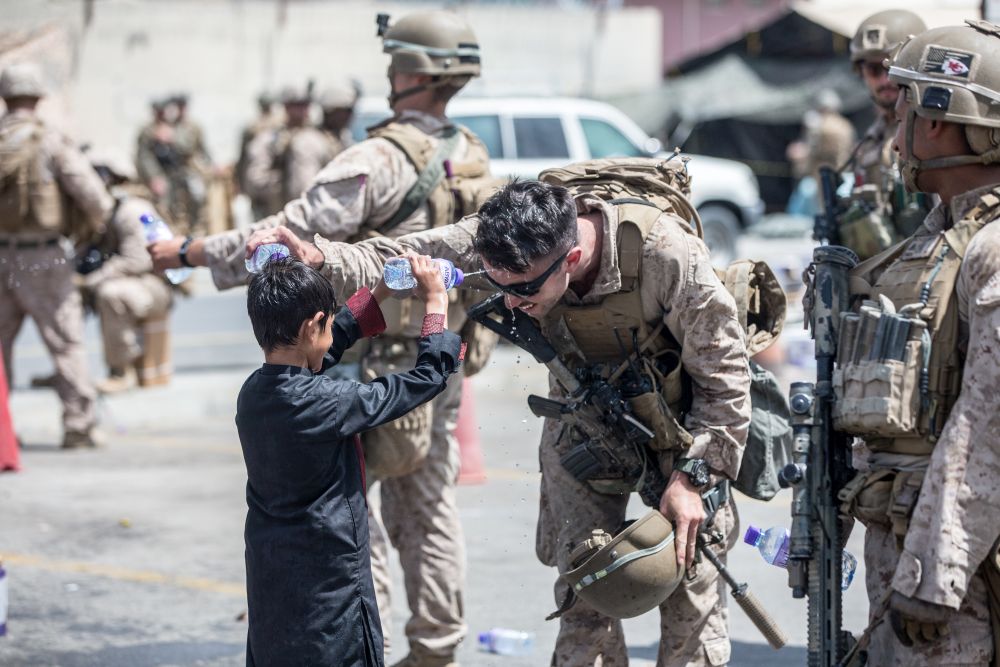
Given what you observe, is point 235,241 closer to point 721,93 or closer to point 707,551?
point 707,551

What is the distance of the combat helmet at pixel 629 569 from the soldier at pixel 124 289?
725 centimetres

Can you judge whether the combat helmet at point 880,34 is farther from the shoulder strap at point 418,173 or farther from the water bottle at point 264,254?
the water bottle at point 264,254

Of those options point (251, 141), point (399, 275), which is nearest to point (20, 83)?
point (399, 275)

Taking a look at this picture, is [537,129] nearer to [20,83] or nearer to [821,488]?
[20,83]

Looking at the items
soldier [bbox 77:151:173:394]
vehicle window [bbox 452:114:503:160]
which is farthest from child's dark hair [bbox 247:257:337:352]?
vehicle window [bbox 452:114:503:160]

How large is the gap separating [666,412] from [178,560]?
3.57 m

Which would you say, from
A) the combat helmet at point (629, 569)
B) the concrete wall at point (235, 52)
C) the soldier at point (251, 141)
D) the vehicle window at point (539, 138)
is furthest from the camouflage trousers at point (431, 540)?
the concrete wall at point (235, 52)

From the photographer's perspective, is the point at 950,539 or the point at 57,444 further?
the point at 57,444

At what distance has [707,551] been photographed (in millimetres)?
3947

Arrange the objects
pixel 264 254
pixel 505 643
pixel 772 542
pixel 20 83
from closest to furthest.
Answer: pixel 772 542 → pixel 264 254 → pixel 505 643 → pixel 20 83

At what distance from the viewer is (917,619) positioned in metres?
3.15

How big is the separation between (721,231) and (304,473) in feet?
50.1

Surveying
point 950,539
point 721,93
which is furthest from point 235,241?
point 721,93

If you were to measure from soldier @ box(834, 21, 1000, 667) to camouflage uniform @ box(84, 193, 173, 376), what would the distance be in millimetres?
8032
